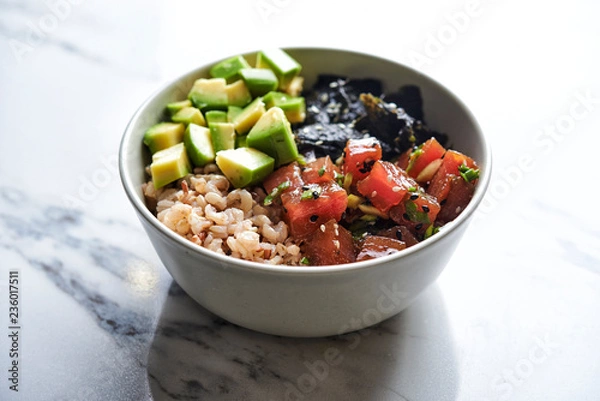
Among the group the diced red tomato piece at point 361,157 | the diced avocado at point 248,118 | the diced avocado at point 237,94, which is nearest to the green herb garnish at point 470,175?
the diced red tomato piece at point 361,157

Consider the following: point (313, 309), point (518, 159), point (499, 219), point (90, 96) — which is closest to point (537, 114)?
point (518, 159)

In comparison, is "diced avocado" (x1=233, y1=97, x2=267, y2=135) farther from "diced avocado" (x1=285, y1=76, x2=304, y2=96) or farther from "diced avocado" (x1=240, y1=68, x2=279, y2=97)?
"diced avocado" (x1=285, y1=76, x2=304, y2=96)

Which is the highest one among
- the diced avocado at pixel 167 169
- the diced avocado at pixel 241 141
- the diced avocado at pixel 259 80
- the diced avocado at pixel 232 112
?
the diced avocado at pixel 259 80

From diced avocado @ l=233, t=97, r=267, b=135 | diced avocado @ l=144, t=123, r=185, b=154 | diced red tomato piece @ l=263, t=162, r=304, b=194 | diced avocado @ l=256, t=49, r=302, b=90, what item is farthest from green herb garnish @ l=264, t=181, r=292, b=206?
diced avocado @ l=256, t=49, r=302, b=90

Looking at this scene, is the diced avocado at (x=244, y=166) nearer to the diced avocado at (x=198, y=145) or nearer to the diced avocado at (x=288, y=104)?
the diced avocado at (x=198, y=145)

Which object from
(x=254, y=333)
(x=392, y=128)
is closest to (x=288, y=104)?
(x=392, y=128)
